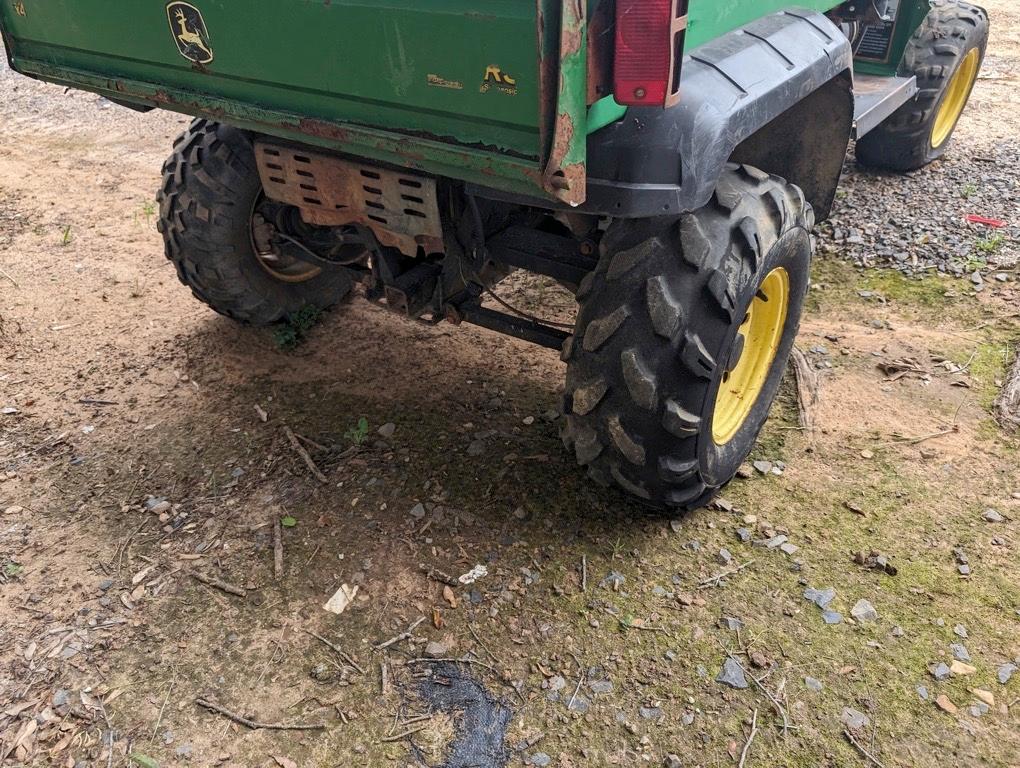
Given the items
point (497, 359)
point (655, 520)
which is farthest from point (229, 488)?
point (655, 520)

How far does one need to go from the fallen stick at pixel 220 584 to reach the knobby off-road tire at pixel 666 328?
1181 millimetres

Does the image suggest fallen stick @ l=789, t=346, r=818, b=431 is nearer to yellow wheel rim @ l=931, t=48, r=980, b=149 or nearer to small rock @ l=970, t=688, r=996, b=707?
small rock @ l=970, t=688, r=996, b=707

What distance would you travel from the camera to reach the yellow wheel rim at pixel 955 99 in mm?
5441

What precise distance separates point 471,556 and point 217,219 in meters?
1.83

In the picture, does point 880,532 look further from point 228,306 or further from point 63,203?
point 63,203

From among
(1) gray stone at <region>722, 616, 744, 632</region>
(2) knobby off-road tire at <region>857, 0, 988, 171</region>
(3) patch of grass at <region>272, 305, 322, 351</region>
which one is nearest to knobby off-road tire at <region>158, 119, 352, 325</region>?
(3) patch of grass at <region>272, 305, 322, 351</region>

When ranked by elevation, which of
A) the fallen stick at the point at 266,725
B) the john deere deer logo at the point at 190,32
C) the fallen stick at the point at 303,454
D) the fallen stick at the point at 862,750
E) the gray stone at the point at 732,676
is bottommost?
the fallen stick at the point at 303,454

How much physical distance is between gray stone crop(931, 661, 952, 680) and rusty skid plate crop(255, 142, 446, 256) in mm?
1956

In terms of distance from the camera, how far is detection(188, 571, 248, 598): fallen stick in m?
2.57

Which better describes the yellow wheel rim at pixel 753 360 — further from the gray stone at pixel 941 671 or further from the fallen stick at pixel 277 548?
the fallen stick at pixel 277 548

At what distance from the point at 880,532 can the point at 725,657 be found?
A: 823 mm

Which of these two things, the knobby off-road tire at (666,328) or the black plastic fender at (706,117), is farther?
the knobby off-road tire at (666,328)

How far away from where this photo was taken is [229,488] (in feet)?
9.91

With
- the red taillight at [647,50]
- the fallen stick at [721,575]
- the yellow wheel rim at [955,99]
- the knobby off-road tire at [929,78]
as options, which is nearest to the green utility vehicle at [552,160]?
the red taillight at [647,50]
